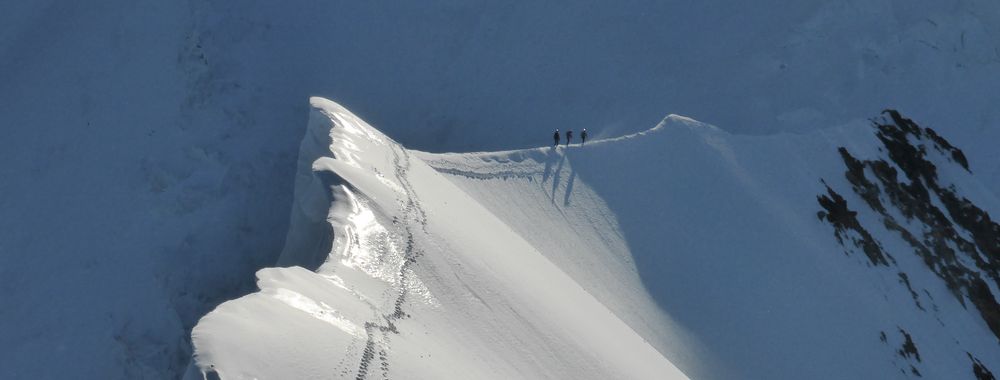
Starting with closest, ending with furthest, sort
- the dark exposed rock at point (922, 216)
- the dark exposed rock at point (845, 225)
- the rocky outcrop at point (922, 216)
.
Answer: the dark exposed rock at point (845, 225) → the rocky outcrop at point (922, 216) → the dark exposed rock at point (922, 216)

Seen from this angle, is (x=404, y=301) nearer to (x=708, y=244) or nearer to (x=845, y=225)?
(x=708, y=244)

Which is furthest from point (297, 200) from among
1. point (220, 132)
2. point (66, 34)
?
point (66, 34)

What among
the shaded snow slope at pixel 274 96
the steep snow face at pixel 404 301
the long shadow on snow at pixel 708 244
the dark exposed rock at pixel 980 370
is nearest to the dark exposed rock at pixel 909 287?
the dark exposed rock at pixel 980 370

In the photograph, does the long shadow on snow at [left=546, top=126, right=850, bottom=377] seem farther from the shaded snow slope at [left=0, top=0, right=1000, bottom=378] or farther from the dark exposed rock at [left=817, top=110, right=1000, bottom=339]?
the shaded snow slope at [left=0, top=0, right=1000, bottom=378]

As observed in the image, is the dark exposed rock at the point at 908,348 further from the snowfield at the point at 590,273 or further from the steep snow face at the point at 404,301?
the steep snow face at the point at 404,301

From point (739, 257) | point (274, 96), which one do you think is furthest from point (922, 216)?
point (274, 96)

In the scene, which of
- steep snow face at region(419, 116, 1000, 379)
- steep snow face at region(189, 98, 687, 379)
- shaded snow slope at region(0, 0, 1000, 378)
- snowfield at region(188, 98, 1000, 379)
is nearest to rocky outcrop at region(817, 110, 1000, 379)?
steep snow face at region(419, 116, 1000, 379)
